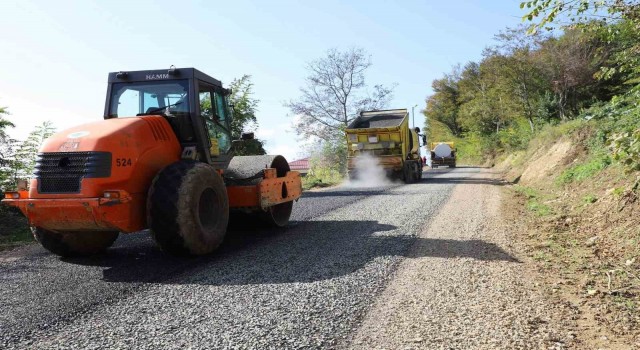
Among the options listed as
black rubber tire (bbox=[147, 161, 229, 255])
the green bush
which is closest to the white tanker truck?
the green bush

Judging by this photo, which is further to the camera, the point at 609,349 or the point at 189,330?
the point at 189,330

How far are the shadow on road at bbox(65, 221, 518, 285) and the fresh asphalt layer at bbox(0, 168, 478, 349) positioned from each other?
0.05 feet

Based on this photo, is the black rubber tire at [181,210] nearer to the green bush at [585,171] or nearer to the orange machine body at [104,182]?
the orange machine body at [104,182]

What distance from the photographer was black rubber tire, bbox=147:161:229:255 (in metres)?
5.43

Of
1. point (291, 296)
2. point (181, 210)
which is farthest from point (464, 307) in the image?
point (181, 210)

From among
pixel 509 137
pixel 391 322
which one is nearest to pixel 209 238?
pixel 391 322

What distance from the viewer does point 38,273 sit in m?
5.41

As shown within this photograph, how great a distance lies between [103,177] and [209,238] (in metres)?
1.49

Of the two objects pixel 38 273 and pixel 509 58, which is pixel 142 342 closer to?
pixel 38 273

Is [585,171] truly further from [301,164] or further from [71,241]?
[301,164]

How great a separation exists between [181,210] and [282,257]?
1.42 m

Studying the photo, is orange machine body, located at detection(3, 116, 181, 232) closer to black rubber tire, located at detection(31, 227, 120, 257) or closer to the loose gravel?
black rubber tire, located at detection(31, 227, 120, 257)

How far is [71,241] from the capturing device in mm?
6051

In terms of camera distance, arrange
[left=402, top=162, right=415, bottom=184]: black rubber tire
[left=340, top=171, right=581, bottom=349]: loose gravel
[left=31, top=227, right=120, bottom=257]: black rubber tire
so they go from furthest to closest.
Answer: [left=402, top=162, right=415, bottom=184]: black rubber tire
[left=31, top=227, right=120, bottom=257]: black rubber tire
[left=340, top=171, right=581, bottom=349]: loose gravel
